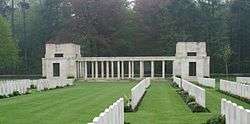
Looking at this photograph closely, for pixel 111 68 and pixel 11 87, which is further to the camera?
pixel 111 68

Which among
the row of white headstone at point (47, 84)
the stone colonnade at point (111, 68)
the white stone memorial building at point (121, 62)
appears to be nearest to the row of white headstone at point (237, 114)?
the row of white headstone at point (47, 84)

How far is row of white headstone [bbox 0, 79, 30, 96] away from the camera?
3098 centimetres

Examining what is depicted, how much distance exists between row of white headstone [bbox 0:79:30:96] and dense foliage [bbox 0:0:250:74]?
37.0 metres

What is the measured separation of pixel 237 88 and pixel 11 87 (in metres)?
13.7

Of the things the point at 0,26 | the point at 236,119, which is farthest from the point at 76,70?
the point at 236,119

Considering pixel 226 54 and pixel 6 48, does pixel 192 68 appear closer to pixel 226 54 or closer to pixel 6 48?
pixel 226 54

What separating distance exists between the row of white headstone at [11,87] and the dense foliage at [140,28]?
36969 mm

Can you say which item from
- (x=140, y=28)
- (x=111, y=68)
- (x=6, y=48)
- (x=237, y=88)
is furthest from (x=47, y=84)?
(x=140, y=28)

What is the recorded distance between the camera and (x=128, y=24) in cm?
7850

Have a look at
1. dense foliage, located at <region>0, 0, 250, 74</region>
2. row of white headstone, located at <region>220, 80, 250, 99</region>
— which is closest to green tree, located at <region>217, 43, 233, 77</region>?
dense foliage, located at <region>0, 0, 250, 74</region>

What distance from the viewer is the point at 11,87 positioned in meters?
32.8

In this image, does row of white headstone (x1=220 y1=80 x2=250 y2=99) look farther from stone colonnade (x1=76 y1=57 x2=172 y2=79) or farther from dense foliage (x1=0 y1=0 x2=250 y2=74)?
dense foliage (x1=0 y1=0 x2=250 y2=74)

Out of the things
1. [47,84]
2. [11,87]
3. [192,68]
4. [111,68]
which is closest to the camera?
[11,87]

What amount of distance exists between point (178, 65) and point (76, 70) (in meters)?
12.8
